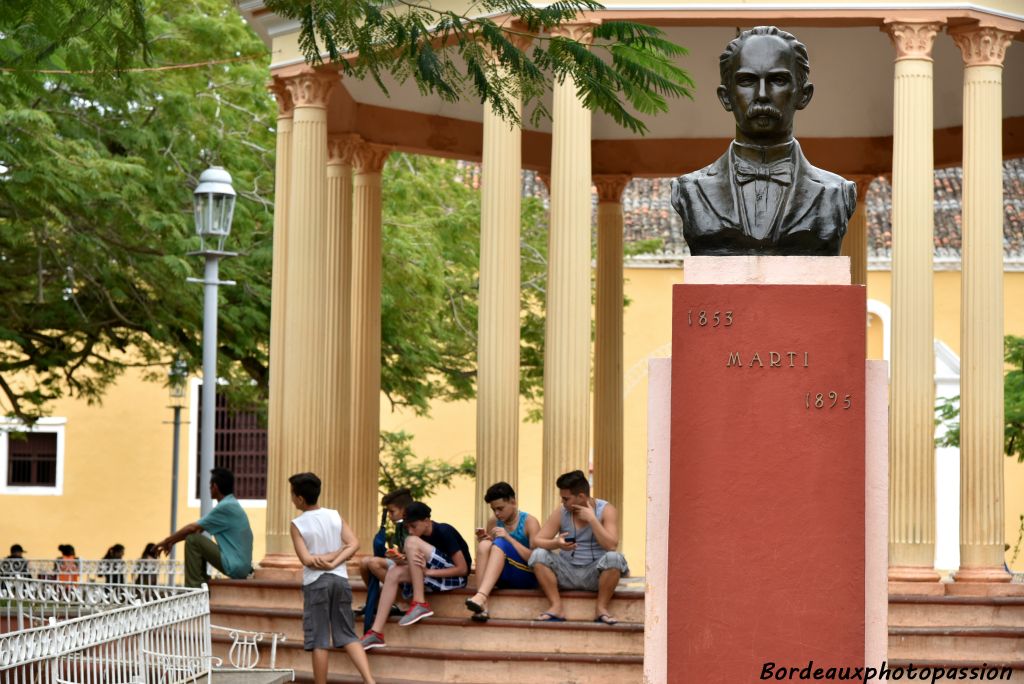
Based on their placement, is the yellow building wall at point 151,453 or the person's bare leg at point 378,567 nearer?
the person's bare leg at point 378,567

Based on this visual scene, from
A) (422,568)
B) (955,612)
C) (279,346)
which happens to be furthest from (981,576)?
(279,346)

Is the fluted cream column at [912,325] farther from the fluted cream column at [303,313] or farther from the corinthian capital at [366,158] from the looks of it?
the corinthian capital at [366,158]

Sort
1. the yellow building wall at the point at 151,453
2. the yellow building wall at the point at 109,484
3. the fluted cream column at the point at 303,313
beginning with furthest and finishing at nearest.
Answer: the yellow building wall at the point at 109,484
the yellow building wall at the point at 151,453
the fluted cream column at the point at 303,313

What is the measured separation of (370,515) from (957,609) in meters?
8.76

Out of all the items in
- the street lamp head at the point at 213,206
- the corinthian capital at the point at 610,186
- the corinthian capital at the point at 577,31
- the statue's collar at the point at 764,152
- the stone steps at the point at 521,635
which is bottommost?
the stone steps at the point at 521,635

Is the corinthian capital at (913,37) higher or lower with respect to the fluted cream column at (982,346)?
higher

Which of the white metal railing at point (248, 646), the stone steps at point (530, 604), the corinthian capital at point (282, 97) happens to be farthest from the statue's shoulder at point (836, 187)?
the corinthian capital at point (282, 97)

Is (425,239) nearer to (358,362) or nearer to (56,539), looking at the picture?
(358,362)

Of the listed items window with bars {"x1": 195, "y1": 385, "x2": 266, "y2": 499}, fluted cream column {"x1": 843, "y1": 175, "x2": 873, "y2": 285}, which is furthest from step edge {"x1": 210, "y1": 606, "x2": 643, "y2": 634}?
window with bars {"x1": 195, "y1": 385, "x2": 266, "y2": 499}

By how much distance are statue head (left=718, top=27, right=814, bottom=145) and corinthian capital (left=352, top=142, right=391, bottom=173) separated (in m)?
13.4

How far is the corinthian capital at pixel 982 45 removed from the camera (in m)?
18.6

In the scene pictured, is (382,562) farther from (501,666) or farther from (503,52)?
(503,52)

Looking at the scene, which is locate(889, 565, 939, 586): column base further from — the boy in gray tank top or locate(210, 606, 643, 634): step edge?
locate(210, 606, 643, 634): step edge

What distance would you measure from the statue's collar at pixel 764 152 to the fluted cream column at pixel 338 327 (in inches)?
396
